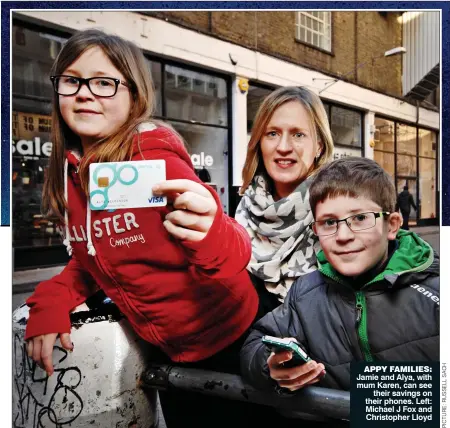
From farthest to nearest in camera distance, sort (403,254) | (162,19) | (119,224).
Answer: (162,19) → (119,224) → (403,254)

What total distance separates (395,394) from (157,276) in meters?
0.97

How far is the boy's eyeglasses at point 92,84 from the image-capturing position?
169 centimetres

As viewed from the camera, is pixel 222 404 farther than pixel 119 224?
Yes

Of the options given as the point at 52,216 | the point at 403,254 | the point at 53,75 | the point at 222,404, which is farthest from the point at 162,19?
the point at 222,404

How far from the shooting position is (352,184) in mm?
1604

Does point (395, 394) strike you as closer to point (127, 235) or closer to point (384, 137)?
point (384, 137)

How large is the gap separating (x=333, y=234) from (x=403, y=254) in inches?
9.0

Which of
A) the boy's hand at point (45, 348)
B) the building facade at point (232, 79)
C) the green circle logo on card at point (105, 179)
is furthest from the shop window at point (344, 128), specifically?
the boy's hand at point (45, 348)

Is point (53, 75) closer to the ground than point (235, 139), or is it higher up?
higher up

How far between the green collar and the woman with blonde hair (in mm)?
87

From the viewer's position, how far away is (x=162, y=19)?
1.75 metres

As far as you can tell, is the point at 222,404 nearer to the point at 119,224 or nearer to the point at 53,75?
the point at 119,224

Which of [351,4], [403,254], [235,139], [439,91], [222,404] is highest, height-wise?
[351,4]

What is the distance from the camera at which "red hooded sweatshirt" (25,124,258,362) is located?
1.60m
